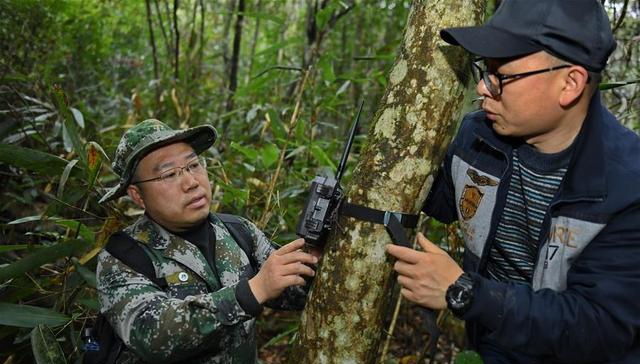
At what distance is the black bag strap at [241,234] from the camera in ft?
9.14

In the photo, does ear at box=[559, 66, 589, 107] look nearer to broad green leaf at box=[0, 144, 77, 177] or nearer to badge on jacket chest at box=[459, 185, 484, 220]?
badge on jacket chest at box=[459, 185, 484, 220]

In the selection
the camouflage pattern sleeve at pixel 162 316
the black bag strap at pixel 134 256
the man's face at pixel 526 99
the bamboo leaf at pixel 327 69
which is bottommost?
the camouflage pattern sleeve at pixel 162 316

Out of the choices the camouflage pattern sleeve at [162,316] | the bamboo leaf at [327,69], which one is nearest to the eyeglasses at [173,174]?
the camouflage pattern sleeve at [162,316]

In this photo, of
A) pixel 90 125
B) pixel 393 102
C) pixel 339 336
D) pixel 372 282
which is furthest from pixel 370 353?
pixel 90 125

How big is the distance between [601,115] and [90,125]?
4.74 metres

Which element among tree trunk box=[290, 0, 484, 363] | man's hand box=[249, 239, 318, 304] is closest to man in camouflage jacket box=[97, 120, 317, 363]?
man's hand box=[249, 239, 318, 304]

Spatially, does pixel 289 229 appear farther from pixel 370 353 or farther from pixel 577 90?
pixel 577 90

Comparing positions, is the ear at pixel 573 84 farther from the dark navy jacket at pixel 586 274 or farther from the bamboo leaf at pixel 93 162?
the bamboo leaf at pixel 93 162

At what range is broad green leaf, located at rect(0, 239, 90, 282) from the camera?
2.82 metres

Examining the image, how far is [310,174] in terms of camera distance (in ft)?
15.1

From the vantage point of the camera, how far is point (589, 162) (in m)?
1.88

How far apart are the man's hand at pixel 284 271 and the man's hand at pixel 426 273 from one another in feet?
1.25

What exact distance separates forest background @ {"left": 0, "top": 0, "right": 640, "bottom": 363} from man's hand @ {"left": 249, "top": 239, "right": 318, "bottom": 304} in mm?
1102

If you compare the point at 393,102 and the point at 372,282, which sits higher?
the point at 393,102
